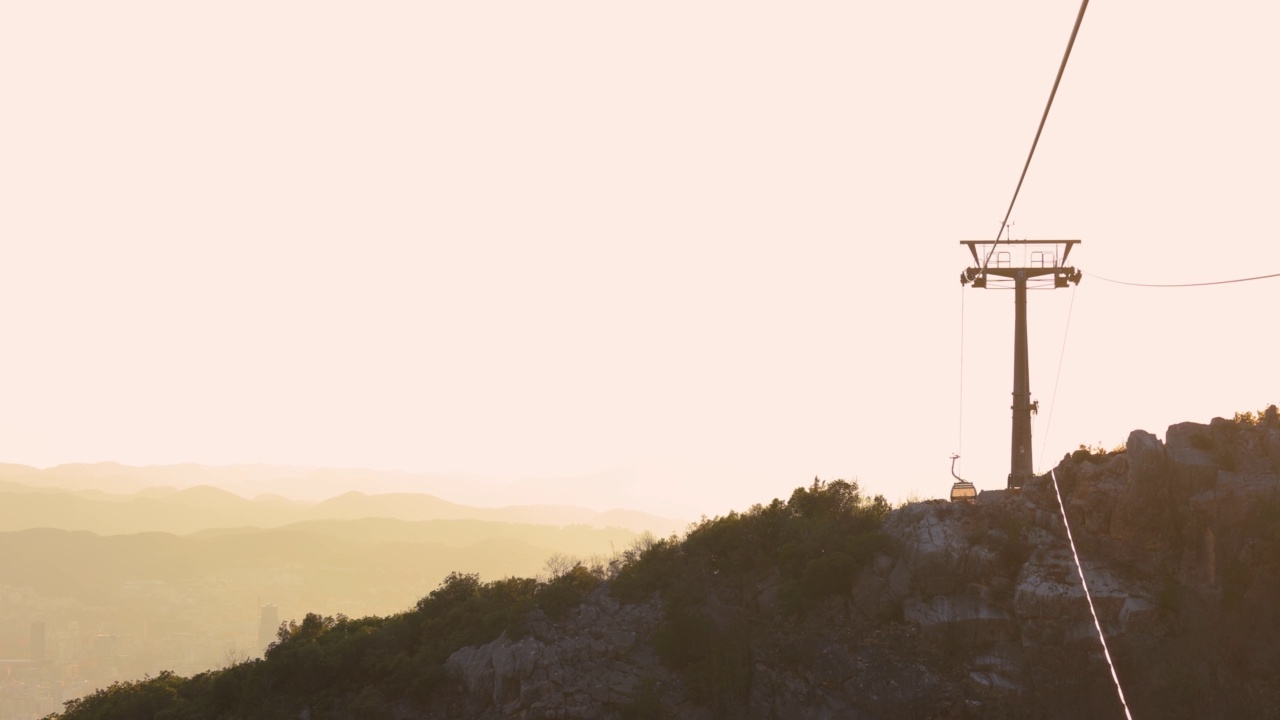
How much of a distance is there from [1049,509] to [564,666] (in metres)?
16.7

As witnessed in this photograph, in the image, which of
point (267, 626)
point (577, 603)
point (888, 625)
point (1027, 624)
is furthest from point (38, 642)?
point (1027, 624)

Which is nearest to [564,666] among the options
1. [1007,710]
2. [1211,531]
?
[1007,710]

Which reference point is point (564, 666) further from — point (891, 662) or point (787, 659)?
point (891, 662)

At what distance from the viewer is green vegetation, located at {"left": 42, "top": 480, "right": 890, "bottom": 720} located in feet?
95.0

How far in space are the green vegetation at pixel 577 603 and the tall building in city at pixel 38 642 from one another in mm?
178140

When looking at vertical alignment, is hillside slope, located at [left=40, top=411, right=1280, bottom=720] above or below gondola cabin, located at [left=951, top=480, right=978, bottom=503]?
below

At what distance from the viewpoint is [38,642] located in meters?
176

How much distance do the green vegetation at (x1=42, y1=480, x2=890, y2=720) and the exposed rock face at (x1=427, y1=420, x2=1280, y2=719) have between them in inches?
23.5

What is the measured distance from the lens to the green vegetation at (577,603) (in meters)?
29.0

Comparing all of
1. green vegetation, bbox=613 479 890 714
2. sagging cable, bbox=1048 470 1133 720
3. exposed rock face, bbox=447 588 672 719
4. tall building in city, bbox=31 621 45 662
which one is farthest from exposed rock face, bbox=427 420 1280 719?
tall building in city, bbox=31 621 45 662

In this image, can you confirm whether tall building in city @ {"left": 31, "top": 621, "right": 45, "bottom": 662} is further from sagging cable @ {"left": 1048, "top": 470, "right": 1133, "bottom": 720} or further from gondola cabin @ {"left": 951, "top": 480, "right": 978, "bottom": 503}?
sagging cable @ {"left": 1048, "top": 470, "right": 1133, "bottom": 720}

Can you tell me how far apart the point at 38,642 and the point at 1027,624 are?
20409 centimetres

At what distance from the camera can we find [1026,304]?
35.3 metres

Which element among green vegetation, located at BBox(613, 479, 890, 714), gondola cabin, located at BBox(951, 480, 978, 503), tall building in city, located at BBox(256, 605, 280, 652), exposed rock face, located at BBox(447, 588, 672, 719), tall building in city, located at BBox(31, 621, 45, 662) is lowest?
tall building in city, located at BBox(31, 621, 45, 662)
